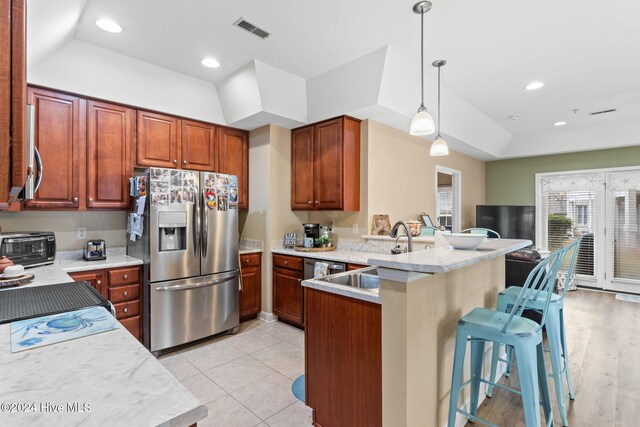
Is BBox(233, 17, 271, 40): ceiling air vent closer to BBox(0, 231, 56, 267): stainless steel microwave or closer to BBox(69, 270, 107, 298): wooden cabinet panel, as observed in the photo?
BBox(0, 231, 56, 267): stainless steel microwave

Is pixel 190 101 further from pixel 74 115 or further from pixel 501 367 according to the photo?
pixel 501 367

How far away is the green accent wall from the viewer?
18.1 feet

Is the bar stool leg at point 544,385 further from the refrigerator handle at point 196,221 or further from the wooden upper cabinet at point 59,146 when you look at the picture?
the wooden upper cabinet at point 59,146

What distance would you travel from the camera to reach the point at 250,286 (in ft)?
13.0

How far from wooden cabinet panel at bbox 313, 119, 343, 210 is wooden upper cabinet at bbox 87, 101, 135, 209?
79.2 inches

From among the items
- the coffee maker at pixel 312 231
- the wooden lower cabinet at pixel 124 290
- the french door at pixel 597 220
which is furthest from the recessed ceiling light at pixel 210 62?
the french door at pixel 597 220

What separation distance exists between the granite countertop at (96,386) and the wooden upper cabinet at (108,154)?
7.99 feet

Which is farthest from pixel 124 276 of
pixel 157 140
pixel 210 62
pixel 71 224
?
pixel 210 62

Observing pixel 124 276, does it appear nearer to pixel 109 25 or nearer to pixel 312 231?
pixel 312 231

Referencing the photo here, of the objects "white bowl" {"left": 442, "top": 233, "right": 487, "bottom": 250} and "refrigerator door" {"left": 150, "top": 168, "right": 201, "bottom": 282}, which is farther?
"refrigerator door" {"left": 150, "top": 168, "right": 201, "bottom": 282}

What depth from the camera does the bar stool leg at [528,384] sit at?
61.5 inches

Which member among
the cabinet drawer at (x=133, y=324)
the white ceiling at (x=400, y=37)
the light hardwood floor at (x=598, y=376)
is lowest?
the light hardwood floor at (x=598, y=376)

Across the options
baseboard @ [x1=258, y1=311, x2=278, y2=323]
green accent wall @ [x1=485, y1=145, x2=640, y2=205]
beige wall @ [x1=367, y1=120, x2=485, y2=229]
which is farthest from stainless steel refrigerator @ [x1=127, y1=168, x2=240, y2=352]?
green accent wall @ [x1=485, y1=145, x2=640, y2=205]

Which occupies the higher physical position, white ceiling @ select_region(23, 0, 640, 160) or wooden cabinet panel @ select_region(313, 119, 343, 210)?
white ceiling @ select_region(23, 0, 640, 160)
